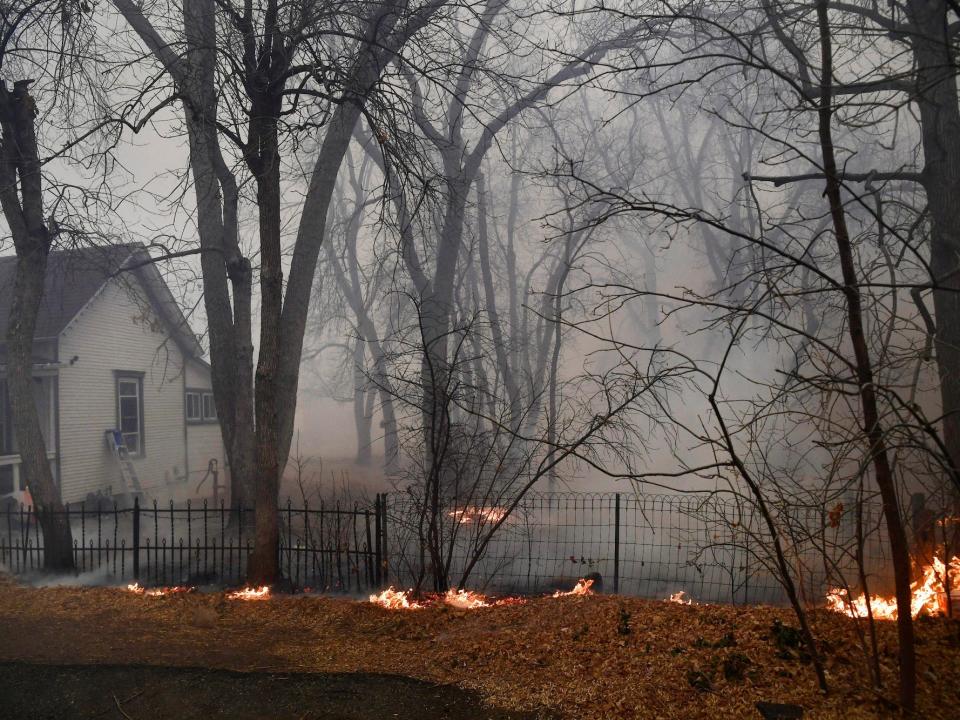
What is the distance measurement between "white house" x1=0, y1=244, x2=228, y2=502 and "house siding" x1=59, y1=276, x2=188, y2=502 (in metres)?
0.03

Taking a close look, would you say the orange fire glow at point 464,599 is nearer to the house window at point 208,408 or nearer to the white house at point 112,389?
the white house at point 112,389

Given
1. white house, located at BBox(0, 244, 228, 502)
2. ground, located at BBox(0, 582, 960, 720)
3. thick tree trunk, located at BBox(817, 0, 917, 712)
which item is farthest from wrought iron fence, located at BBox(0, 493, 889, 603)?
white house, located at BBox(0, 244, 228, 502)

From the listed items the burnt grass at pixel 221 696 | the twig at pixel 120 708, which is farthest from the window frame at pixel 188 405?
the twig at pixel 120 708

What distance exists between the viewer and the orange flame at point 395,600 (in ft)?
25.4

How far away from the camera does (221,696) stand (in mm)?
5484

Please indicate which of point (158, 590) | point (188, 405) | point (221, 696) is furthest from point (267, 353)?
point (188, 405)

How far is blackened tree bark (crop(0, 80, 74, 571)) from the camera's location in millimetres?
Result: 10648

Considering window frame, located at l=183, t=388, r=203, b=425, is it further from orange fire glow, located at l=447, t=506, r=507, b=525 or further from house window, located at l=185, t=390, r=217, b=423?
orange fire glow, located at l=447, t=506, r=507, b=525

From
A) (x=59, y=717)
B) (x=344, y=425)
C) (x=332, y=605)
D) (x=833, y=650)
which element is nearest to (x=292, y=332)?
(x=332, y=605)

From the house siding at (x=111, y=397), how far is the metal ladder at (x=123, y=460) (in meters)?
0.23

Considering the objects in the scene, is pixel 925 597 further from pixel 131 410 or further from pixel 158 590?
pixel 131 410

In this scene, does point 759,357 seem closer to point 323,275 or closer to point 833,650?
point 323,275

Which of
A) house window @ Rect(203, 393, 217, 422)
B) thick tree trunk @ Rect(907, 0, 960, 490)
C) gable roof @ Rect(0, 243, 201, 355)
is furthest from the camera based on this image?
house window @ Rect(203, 393, 217, 422)

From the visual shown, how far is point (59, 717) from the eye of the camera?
5.28 meters
